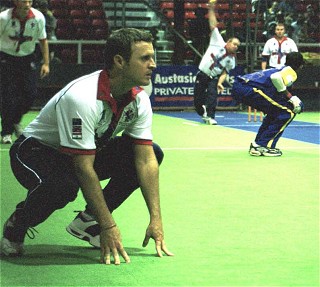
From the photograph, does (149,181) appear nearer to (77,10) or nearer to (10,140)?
(10,140)

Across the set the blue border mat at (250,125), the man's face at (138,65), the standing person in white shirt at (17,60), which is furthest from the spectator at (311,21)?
the man's face at (138,65)

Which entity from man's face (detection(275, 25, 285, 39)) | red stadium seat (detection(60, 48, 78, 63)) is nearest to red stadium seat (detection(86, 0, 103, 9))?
red stadium seat (detection(60, 48, 78, 63))

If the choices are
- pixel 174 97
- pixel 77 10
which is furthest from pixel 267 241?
pixel 77 10

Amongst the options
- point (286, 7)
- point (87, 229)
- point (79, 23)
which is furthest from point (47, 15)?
point (87, 229)

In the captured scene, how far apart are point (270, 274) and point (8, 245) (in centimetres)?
155

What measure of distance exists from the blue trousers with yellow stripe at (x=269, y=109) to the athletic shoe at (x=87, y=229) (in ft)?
20.3

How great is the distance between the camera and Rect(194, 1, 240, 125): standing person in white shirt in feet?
57.7

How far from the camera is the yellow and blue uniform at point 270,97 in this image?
12.0 m

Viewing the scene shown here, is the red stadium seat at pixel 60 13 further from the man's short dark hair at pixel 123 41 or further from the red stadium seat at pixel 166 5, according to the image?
the man's short dark hair at pixel 123 41

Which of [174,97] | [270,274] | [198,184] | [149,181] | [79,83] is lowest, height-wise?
[174,97]

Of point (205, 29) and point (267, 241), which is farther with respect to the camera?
point (205, 29)

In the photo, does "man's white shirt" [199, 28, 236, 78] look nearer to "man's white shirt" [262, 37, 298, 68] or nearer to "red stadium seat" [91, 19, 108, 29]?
"man's white shirt" [262, 37, 298, 68]

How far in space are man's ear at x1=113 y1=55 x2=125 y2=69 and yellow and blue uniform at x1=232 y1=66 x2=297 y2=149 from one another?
6638mm

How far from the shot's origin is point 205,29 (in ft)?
76.4
